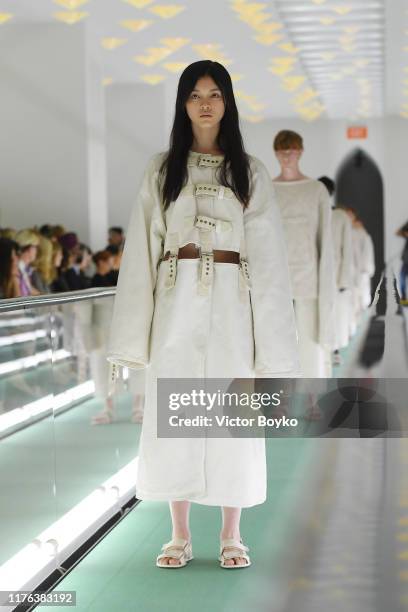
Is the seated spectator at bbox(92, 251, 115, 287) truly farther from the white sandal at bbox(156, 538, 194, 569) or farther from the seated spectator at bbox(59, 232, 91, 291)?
the white sandal at bbox(156, 538, 194, 569)

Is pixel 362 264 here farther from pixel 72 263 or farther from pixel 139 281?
pixel 139 281

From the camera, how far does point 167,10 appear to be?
11609mm

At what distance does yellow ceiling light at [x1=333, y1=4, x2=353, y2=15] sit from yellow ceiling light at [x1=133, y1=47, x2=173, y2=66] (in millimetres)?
Answer: 2573

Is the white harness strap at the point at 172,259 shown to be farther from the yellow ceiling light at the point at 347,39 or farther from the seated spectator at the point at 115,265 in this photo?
the yellow ceiling light at the point at 347,39

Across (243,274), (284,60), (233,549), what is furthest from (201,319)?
(284,60)

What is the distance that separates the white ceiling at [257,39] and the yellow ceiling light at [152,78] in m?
0.02

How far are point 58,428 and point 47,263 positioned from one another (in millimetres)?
6281

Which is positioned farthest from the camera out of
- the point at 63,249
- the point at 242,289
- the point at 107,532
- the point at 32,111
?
the point at 32,111

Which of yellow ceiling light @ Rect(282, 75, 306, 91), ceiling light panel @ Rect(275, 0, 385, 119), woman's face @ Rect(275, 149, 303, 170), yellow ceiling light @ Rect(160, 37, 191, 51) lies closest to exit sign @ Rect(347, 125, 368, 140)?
ceiling light panel @ Rect(275, 0, 385, 119)

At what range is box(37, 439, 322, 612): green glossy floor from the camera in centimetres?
315

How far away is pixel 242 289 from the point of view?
136 inches

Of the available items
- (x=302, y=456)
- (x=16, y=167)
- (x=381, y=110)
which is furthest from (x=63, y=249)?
(x=381, y=110)

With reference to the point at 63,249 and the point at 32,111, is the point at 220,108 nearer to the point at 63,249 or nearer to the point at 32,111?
the point at 63,249

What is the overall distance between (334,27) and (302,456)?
9.01 metres
